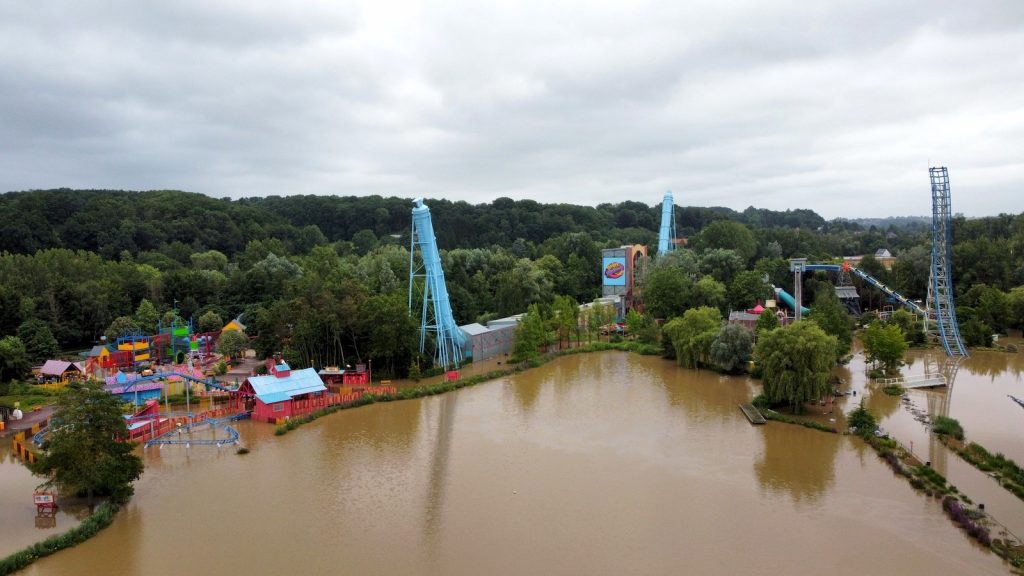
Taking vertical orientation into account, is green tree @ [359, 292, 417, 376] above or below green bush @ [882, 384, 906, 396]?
above

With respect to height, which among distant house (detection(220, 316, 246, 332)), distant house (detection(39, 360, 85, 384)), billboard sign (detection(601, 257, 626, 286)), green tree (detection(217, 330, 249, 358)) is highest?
billboard sign (detection(601, 257, 626, 286))

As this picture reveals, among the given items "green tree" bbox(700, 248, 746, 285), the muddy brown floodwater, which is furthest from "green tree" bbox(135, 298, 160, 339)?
"green tree" bbox(700, 248, 746, 285)

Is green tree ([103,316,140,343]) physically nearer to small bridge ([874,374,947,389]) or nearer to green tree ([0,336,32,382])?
green tree ([0,336,32,382])

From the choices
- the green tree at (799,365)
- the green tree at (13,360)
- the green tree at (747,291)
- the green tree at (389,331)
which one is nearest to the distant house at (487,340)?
the green tree at (389,331)

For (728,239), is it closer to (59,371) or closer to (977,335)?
(977,335)

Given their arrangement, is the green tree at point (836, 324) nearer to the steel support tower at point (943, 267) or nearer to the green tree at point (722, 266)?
the steel support tower at point (943, 267)

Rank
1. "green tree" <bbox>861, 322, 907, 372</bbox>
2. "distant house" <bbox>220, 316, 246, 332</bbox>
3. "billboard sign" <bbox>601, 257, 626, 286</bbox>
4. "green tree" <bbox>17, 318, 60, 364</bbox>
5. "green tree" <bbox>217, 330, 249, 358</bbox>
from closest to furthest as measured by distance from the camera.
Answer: "green tree" <bbox>861, 322, 907, 372</bbox> → "green tree" <bbox>17, 318, 60, 364</bbox> → "green tree" <bbox>217, 330, 249, 358</bbox> → "distant house" <bbox>220, 316, 246, 332</bbox> → "billboard sign" <bbox>601, 257, 626, 286</bbox>

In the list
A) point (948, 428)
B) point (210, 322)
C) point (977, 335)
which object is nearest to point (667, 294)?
point (977, 335)
